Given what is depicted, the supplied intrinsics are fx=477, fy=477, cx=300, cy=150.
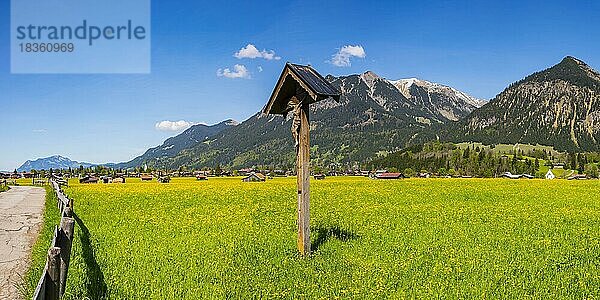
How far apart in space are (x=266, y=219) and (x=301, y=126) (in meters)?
7.35

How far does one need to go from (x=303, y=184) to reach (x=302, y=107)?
1879 mm

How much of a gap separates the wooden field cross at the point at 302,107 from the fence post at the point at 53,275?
6348mm

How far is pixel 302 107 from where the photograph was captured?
1159cm

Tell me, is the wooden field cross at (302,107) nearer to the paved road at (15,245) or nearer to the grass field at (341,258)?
the grass field at (341,258)

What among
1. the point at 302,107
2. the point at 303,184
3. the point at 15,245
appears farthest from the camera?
the point at 15,245

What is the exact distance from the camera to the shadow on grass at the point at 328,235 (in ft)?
41.0

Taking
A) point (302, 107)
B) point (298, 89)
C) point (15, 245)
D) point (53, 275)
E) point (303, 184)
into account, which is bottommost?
point (15, 245)

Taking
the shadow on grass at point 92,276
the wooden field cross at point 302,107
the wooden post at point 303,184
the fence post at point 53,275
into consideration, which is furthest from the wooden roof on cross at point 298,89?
the fence post at point 53,275

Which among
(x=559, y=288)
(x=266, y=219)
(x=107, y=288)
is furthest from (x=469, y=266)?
(x=266, y=219)

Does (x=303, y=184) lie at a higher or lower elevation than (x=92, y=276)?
higher

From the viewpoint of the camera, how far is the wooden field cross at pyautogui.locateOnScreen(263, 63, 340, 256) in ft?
36.3

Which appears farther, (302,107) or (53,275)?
(302,107)

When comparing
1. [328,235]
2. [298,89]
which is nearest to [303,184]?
[298,89]

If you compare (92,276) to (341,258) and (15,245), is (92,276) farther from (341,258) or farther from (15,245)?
(15,245)
